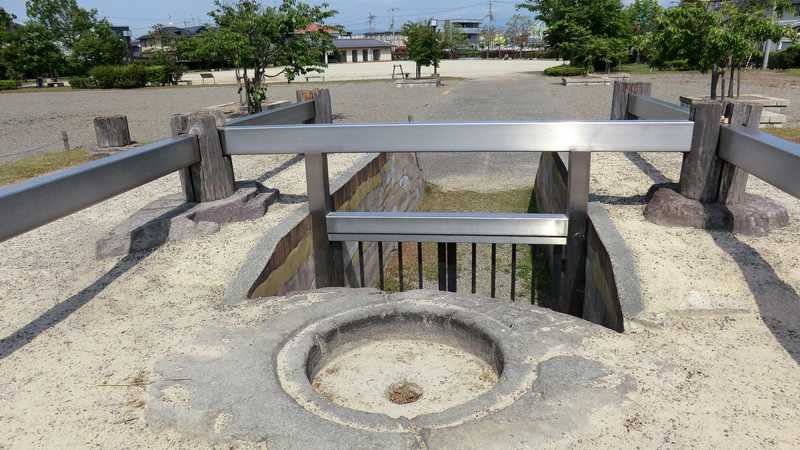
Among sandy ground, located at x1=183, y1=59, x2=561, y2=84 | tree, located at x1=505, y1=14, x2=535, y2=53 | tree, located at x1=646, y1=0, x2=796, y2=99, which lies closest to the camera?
tree, located at x1=646, y1=0, x2=796, y2=99

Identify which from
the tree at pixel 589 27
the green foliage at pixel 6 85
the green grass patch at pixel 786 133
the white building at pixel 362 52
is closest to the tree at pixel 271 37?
the green grass patch at pixel 786 133

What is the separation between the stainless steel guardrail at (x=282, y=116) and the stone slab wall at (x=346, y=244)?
0.82 metres

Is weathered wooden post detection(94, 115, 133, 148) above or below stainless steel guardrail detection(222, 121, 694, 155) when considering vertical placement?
below

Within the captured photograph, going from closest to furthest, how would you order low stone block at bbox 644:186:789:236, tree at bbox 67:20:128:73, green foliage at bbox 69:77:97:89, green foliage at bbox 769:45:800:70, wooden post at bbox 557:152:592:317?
low stone block at bbox 644:186:789:236 → wooden post at bbox 557:152:592:317 → green foliage at bbox 769:45:800:70 → green foliage at bbox 69:77:97:89 → tree at bbox 67:20:128:73

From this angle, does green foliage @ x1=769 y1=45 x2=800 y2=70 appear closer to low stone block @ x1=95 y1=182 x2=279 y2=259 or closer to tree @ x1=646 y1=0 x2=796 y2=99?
tree @ x1=646 y1=0 x2=796 y2=99

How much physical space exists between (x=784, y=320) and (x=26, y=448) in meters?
3.12

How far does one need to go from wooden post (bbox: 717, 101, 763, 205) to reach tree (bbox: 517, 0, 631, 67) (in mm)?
25258

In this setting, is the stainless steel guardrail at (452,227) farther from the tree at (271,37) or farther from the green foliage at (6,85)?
the green foliage at (6,85)

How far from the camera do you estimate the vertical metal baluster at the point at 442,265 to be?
475 centimetres

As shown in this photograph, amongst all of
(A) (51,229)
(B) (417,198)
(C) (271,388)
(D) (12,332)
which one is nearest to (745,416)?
(C) (271,388)

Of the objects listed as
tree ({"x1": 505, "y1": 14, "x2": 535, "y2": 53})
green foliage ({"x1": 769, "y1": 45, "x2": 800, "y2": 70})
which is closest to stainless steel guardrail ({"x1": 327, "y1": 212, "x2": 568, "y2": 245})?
green foliage ({"x1": 769, "y1": 45, "x2": 800, "y2": 70})

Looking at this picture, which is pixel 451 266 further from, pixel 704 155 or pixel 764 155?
pixel 764 155

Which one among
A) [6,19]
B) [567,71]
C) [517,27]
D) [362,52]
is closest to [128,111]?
[567,71]

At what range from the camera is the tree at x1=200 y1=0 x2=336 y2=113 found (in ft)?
36.8
